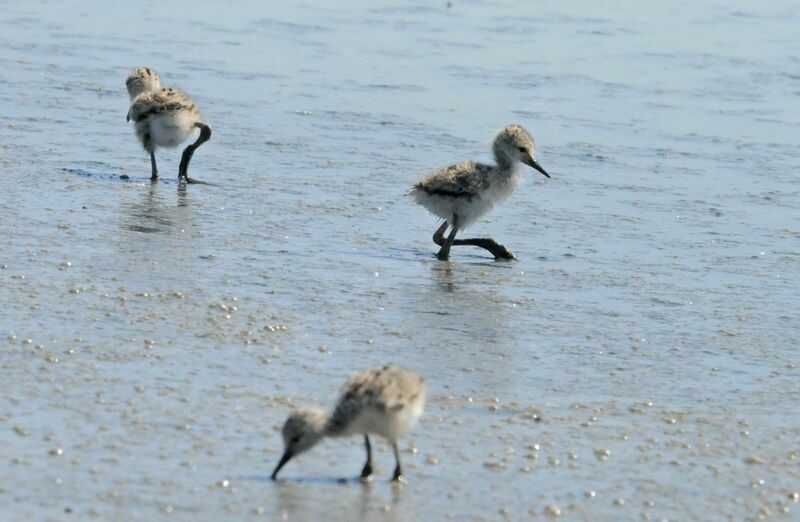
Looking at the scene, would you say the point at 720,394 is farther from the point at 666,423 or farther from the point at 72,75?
the point at 72,75

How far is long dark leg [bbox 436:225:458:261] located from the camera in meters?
11.2

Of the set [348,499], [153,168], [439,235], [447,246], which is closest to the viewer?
[348,499]

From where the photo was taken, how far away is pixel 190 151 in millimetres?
13273

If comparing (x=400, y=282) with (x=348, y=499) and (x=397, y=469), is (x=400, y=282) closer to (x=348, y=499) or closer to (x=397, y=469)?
(x=397, y=469)

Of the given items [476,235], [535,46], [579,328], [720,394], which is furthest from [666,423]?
[535,46]

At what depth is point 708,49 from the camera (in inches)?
781

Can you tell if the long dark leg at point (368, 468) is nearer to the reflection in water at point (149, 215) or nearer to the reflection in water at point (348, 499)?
the reflection in water at point (348, 499)

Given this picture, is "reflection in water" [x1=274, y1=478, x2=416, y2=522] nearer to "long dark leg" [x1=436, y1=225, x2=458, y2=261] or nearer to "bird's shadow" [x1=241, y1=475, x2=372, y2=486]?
"bird's shadow" [x1=241, y1=475, x2=372, y2=486]

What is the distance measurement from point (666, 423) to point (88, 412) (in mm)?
2749

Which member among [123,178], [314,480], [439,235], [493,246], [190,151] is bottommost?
[123,178]

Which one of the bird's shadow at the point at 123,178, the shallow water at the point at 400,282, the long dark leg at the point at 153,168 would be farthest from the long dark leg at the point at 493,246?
the long dark leg at the point at 153,168

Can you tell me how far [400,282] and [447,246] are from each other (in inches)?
45.3

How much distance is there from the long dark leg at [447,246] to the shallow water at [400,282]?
126 mm

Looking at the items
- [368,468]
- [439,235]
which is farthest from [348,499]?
[439,235]
